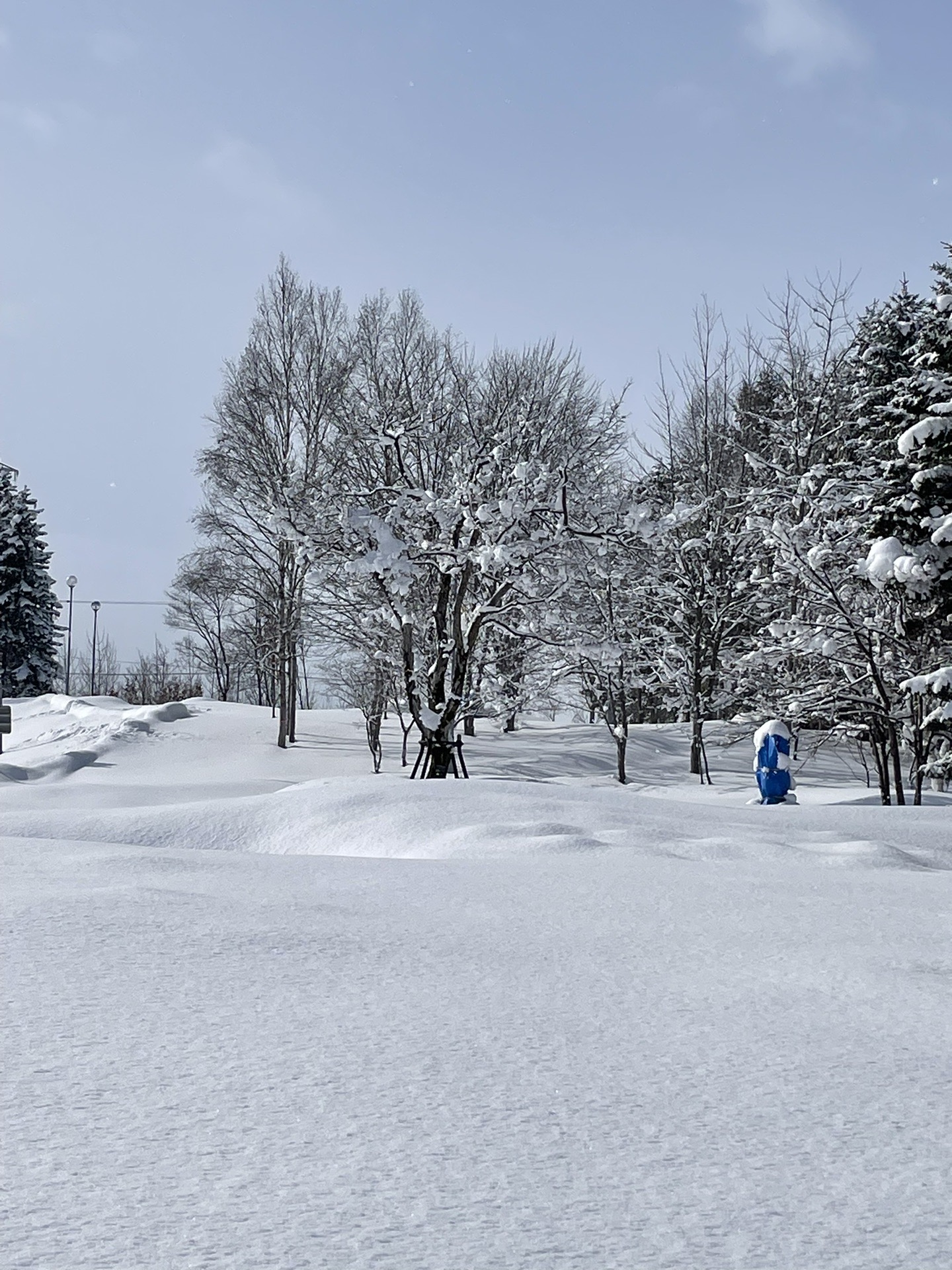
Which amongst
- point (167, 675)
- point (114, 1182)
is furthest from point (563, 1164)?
point (167, 675)

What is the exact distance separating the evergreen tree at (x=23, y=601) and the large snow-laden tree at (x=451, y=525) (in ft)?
71.3

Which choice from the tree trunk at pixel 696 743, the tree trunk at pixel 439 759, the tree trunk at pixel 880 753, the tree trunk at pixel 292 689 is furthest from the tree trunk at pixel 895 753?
the tree trunk at pixel 292 689

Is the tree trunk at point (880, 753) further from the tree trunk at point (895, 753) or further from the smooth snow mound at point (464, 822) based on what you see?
the smooth snow mound at point (464, 822)

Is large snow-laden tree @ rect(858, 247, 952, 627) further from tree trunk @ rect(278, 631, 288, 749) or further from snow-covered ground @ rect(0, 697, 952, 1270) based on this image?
tree trunk @ rect(278, 631, 288, 749)

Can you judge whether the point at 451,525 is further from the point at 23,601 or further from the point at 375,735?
the point at 23,601

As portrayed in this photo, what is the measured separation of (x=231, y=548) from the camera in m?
21.5

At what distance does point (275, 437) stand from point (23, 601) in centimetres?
1753

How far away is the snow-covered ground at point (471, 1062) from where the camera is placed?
142 centimetres

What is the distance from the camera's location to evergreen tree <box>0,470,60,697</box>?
33.8 m

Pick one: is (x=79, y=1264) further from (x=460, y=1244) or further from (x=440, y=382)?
A: (x=440, y=382)

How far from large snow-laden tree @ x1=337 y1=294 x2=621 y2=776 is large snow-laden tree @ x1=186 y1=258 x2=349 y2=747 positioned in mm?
3676

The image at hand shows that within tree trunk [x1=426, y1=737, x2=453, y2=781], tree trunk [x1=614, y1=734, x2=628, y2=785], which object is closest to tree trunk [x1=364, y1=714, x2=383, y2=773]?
tree trunk [x1=614, y1=734, x2=628, y2=785]

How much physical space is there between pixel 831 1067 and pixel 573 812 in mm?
4501

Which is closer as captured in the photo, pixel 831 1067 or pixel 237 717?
pixel 831 1067
